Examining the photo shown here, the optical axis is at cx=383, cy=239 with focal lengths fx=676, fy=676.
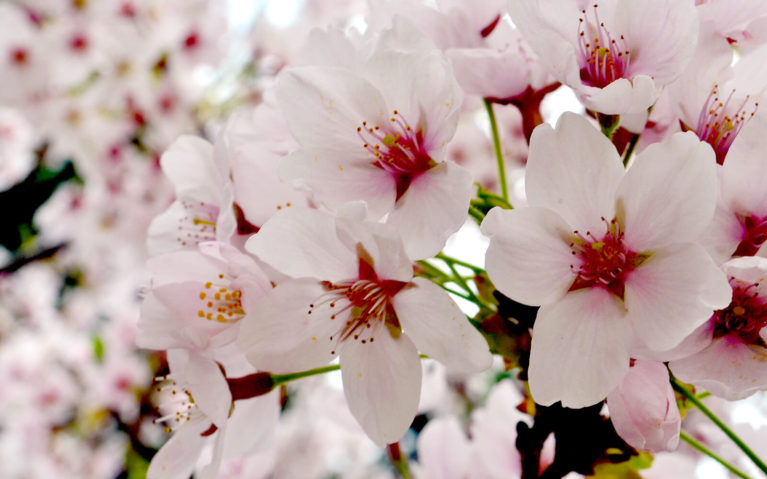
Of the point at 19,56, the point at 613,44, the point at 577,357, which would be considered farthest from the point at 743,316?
the point at 19,56

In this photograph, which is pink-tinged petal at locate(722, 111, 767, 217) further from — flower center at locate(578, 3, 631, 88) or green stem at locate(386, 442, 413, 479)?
green stem at locate(386, 442, 413, 479)

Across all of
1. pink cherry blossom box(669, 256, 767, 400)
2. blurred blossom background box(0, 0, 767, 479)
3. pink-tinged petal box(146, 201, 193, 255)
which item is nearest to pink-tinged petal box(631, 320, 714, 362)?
pink cherry blossom box(669, 256, 767, 400)

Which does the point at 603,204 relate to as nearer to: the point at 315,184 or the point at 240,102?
the point at 315,184

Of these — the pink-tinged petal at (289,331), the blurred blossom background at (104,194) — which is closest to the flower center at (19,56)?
the blurred blossom background at (104,194)

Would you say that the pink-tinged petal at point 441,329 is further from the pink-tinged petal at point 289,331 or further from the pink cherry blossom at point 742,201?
the pink cherry blossom at point 742,201

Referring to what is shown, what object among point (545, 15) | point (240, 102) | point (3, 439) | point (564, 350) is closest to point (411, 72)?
point (545, 15)
